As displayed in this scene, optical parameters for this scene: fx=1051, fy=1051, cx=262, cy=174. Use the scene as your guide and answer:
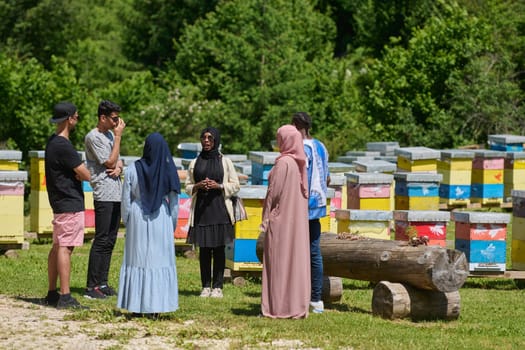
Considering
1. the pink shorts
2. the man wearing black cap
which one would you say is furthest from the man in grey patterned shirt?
the pink shorts

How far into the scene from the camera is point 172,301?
386 inches

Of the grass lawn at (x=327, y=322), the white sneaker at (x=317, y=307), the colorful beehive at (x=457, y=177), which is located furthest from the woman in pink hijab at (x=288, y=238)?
the colorful beehive at (x=457, y=177)

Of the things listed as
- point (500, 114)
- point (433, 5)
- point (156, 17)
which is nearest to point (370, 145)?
point (500, 114)

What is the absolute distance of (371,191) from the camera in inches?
621

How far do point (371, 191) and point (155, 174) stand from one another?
660 centimetres

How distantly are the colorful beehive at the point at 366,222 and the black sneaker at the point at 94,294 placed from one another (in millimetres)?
3479

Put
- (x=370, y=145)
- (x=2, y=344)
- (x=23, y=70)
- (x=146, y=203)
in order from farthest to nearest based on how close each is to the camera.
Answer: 1. (x=23, y=70)
2. (x=370, y=145)
3. (x=146, y=203)
4. (x=2, y=344)

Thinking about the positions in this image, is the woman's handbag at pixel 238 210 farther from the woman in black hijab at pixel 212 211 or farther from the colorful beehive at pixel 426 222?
the colorful beehive at pixel 426 222

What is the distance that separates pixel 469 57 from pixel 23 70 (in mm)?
12592

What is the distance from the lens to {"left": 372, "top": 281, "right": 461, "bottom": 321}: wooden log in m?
10.3

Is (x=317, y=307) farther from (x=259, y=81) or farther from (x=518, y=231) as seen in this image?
(x=259, y=81)

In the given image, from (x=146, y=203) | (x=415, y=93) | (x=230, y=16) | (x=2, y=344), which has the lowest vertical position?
(x=2, y=344)

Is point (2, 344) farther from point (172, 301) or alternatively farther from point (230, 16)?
point (230, 16)

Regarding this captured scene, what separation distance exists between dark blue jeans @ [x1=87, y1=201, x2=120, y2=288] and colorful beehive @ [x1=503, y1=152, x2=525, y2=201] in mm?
11740
